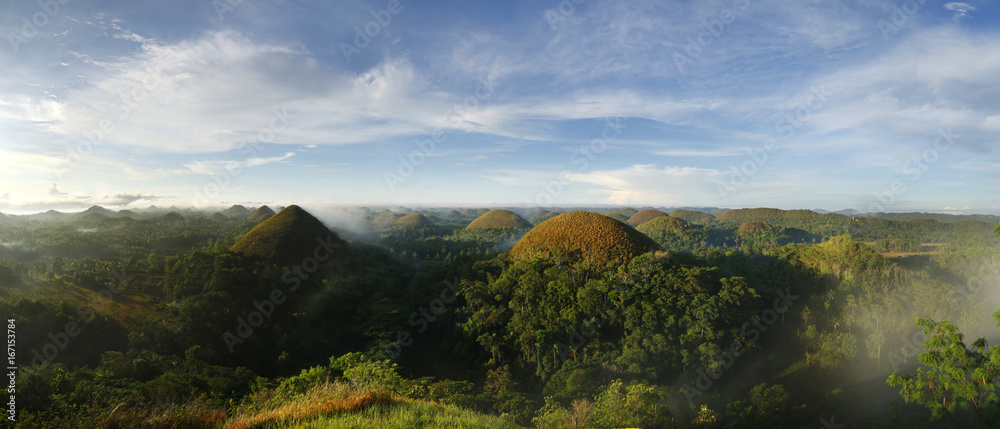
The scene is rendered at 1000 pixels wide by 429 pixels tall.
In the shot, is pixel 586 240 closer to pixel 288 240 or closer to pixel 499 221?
pixel 288 240

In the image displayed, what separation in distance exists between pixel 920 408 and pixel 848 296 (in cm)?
794

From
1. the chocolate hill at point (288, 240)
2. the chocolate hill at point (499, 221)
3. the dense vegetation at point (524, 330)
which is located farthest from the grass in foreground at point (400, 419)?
the chocolate hill at point (499, 221)

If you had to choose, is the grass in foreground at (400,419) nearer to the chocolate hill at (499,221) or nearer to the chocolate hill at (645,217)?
the chocolate hill at (499,221)

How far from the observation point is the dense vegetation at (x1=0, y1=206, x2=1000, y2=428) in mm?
9914

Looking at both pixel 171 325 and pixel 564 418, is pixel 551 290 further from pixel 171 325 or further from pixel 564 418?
pixel 171 325

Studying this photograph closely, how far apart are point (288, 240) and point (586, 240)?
20.2 meters

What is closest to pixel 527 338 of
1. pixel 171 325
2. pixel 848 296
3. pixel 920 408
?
pixel 171 325

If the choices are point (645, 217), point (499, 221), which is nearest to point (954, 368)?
point (499, 221)

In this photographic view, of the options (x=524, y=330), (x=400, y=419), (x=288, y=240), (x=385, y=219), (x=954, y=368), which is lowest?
(x=524, y=330)

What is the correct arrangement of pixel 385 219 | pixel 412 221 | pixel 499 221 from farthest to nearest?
1. pixel 385 219
2. pixel 412 221
3. pixel 499 221

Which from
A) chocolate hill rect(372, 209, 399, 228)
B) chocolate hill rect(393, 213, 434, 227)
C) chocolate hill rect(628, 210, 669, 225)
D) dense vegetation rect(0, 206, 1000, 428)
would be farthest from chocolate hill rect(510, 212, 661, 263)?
chocolate hill rect(628, 210, 669, 225)

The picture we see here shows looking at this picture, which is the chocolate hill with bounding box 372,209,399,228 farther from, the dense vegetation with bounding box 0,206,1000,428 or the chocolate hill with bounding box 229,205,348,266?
the dense vegetation with bounding box 0,206,1000,428

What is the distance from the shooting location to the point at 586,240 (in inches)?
942

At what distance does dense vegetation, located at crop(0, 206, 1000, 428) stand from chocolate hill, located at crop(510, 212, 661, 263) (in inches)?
6.2
